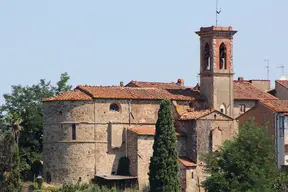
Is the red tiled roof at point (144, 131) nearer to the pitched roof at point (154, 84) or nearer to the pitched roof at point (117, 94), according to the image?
the pitched roof at point (117, 94)

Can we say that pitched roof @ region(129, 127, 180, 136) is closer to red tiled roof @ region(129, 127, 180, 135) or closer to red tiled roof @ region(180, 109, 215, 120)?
red tiled roof @ region(129, 127, 180, 135)

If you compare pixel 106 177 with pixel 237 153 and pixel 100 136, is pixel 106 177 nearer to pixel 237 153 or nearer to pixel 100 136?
pixel 100 136

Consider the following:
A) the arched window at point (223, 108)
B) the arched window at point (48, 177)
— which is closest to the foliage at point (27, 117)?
the arched window at point (48, 177)

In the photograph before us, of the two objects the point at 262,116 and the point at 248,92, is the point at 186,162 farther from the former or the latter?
the point at 248,92

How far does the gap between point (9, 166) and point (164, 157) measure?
10.5m

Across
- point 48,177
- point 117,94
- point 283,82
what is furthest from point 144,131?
point 283,82

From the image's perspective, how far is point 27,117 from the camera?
93812 millimetres

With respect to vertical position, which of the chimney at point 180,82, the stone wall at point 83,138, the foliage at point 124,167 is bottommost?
the foliage at point 124,167

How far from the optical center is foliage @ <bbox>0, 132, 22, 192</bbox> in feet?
276

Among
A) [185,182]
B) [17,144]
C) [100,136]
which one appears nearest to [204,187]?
[185,182]

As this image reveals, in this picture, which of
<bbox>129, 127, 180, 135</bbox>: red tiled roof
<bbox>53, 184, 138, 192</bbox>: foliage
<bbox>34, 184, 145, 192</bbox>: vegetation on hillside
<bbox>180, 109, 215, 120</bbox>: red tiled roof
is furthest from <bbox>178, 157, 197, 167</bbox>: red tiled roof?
<bbox>53, 184, 138, 192</bbox>: foliage

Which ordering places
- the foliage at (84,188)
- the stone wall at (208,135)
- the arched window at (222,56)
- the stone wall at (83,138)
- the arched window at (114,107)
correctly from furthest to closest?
the arched window at (222,56), the arched window at (114,107), the stone wall at (208,135), the stone wall at (83,138), the foliage at (84,188)

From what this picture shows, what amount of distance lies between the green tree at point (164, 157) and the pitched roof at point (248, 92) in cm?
989

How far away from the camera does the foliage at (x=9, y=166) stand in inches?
3314
